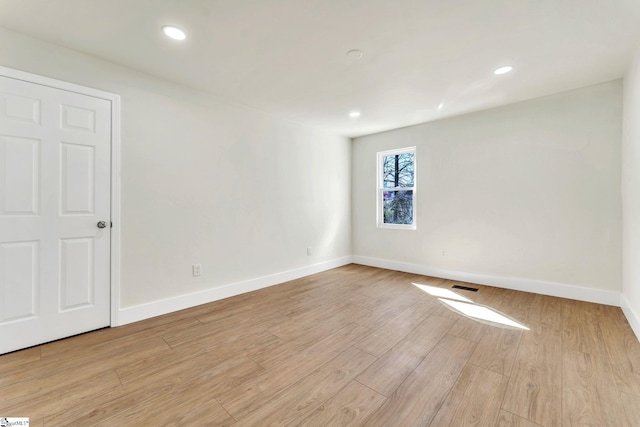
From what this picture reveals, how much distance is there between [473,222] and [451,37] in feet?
8.65

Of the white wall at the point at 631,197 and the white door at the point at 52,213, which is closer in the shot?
the white door at the point at 52,213

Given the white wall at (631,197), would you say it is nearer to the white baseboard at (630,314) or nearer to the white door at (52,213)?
the white baseboard at (630,314)

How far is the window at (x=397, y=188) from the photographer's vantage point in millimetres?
4625

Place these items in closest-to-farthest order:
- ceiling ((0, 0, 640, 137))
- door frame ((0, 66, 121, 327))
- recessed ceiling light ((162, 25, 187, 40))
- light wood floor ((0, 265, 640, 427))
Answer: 1. light wood floor ((0, 265, 640, 427))
2. ceiling ((0, 0, 640, 137))
3. recessed ceiling light ((162, 25, 187, 40))
4. door frame ((0, 66, 121, 327))

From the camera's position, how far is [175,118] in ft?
9.57

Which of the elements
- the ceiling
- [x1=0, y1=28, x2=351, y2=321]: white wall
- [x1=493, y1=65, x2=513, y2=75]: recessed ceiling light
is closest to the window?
[x1=0, y1=28, x2=351, y2=321]: white wall

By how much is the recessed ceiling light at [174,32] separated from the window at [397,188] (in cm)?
361

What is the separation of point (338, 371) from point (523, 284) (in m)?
3.06

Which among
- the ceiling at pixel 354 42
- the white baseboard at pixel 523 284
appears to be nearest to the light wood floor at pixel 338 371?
the white baseboard at pixel 523 284

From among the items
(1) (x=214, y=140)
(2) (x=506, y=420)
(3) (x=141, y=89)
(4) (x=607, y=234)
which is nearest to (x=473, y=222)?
(4) (x=607, y=234)

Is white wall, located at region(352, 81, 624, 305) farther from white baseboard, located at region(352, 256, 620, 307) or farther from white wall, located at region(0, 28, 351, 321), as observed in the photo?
white wall, located at region(0, 28, 351, 321)

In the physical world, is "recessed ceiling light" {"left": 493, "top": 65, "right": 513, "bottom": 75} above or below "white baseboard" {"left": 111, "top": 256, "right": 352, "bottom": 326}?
above

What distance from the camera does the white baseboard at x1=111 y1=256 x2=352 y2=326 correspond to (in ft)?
8.50

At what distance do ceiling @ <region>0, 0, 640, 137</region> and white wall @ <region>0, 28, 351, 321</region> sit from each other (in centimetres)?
21
